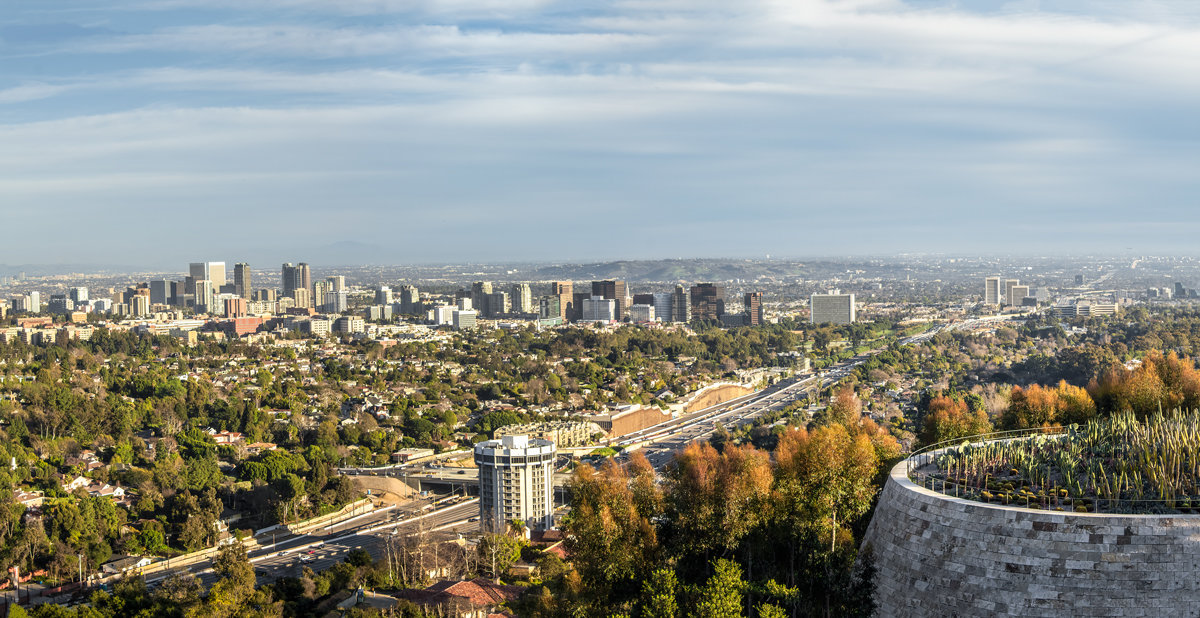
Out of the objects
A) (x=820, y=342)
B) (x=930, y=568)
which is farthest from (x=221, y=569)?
(x=820, y=342)

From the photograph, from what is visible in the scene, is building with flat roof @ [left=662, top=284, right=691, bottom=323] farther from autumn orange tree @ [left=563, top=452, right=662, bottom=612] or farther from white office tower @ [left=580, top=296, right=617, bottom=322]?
autumn orange tree @ [left=563, top=452, right=662, bottom=612]

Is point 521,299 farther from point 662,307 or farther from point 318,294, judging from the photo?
point 318,294

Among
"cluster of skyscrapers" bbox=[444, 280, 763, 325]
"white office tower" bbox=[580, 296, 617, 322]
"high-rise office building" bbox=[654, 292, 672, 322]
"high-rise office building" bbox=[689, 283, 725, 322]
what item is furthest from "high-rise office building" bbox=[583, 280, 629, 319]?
"high-rise office building" bbox=[689, 283, 725, 322]

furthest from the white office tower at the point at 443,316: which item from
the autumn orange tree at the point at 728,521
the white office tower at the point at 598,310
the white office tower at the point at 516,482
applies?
the autumn orange tree at the point at 728,521

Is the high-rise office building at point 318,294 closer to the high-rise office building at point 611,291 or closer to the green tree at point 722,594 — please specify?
the high-rise office building at point 611,291

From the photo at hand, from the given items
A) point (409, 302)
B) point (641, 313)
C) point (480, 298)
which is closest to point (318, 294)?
point (409, 302)

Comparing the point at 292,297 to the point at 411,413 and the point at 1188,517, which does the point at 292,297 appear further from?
the point at 1188,517
